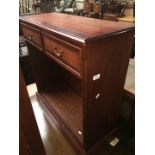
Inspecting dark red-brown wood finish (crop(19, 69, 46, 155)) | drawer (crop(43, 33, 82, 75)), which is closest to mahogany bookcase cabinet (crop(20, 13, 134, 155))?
drawer (crop(43, 33, 82, 75))

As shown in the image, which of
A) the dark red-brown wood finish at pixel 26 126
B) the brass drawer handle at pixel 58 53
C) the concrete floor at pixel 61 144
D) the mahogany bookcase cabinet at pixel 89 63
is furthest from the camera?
the concrete floor at pixel 61 144

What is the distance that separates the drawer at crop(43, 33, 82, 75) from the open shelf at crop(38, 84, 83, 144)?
0.64 m

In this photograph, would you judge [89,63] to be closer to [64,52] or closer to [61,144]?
[64,52]

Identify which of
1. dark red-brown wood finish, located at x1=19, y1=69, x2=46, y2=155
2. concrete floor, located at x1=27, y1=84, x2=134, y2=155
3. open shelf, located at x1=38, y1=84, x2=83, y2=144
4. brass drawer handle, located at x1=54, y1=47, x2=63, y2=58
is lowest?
concrete floor, located at x1=27, y1=84, x2=134, y2=155

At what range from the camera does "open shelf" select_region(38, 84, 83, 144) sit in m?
1.38

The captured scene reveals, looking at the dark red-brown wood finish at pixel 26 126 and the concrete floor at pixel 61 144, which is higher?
the dark red-brown wood finish at pixel 26 126

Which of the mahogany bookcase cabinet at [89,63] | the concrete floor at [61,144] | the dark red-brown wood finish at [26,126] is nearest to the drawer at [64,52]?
the mahogany bookcase cabinet at [89,63]

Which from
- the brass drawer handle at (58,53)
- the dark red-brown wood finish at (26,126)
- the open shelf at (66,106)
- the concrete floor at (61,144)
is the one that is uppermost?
the brass drawer handle at (58,53)

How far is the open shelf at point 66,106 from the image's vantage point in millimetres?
1384

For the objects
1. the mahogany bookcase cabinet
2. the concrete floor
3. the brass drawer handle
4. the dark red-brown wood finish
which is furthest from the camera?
the concrete floor

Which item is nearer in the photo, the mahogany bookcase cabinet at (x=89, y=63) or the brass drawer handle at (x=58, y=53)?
the mahogany bookcase cabinet at (x=89, y=63)

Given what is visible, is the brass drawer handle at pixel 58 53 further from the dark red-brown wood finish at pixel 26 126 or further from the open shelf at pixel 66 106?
the open shelf at pixel 66 106

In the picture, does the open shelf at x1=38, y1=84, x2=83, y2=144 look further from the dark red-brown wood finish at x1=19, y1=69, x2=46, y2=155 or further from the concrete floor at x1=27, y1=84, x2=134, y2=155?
the dark red-brown wood finish at x1=19, y1=69, x2=46, y2=155
